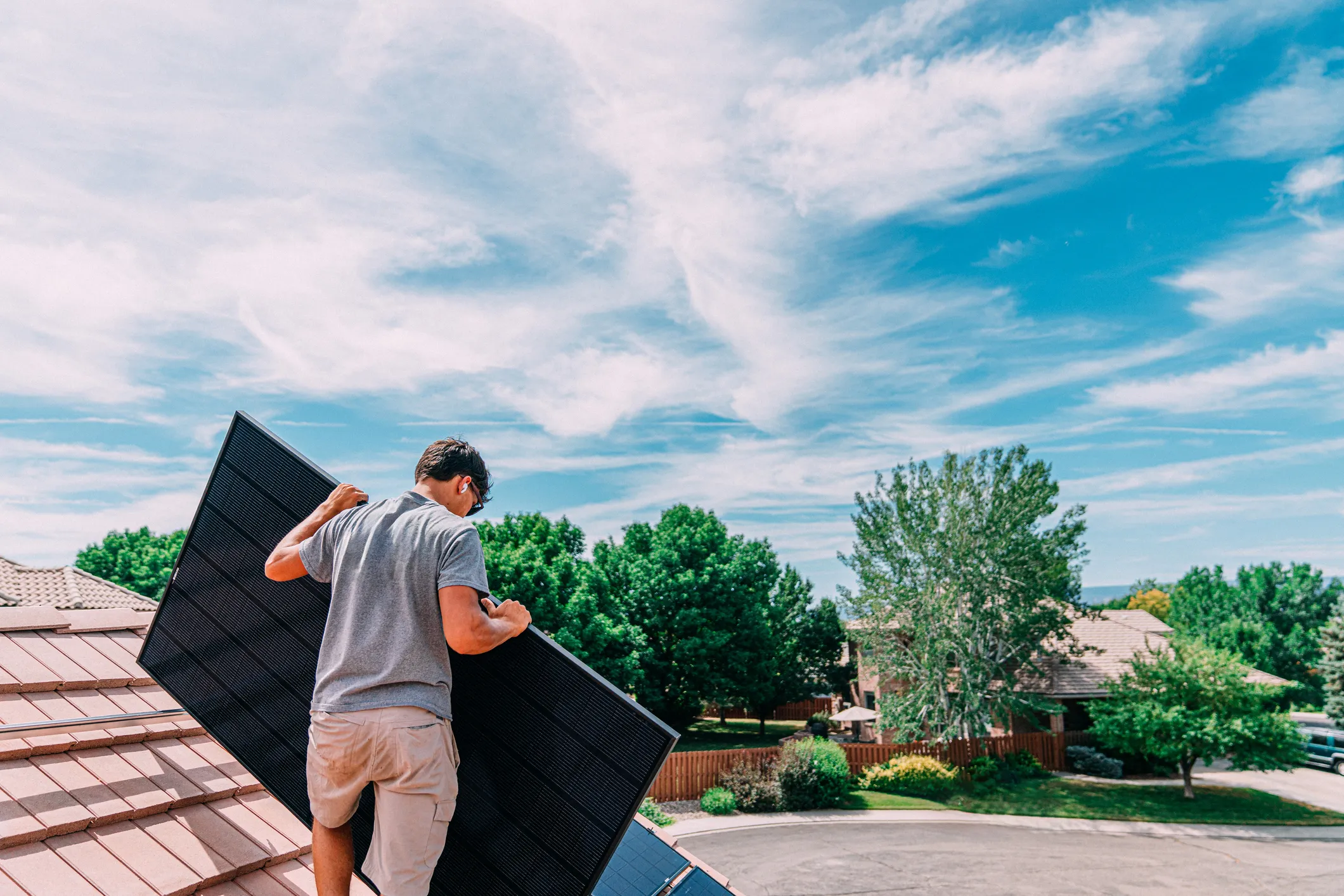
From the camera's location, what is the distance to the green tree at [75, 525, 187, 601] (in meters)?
56.6

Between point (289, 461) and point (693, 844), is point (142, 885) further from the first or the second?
point (693, 844)

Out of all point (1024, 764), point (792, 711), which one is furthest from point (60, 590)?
point (792, 711)

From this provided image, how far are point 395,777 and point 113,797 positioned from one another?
1471mm

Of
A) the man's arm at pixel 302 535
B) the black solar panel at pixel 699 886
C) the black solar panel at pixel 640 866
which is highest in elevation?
the man's arm at pixel 302 535

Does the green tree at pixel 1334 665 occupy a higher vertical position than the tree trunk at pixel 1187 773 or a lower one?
higher

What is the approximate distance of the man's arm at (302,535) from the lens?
8.75 ft

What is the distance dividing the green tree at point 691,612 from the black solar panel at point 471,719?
3477 centimetres

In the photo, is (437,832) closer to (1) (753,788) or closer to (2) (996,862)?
(2) (996,862)

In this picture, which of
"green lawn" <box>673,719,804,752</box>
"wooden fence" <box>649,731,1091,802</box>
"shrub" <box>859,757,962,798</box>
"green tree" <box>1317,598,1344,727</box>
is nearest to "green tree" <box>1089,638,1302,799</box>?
"wooden fence" <box>649,731,1091,802</box>

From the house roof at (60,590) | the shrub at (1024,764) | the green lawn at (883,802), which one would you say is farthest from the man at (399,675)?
the shrub at (1024,764)

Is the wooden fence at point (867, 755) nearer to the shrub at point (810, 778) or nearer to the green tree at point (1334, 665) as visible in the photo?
the shrub at point (810, 778)

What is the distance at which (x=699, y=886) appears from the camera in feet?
13.9

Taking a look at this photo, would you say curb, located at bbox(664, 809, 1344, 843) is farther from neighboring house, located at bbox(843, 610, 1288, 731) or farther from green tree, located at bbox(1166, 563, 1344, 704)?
green tree, located at bbox(1166, 563, 1344, 704)

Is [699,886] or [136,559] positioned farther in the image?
[136,559]
